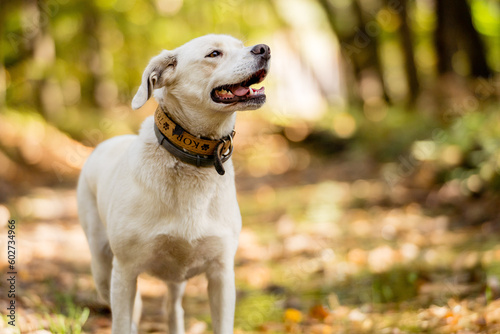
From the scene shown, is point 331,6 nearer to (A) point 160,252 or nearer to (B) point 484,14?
(B) point 484,14

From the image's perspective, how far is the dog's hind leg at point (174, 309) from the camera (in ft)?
12.2

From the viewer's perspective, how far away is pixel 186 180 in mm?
3100

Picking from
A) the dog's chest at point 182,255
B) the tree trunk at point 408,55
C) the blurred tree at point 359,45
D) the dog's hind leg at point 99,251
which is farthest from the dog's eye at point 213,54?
the blurred tree at point 359,45

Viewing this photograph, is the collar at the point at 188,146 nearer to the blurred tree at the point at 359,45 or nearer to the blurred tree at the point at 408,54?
the blurred tree at the point at 408,54

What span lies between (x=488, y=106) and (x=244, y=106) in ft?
22.4

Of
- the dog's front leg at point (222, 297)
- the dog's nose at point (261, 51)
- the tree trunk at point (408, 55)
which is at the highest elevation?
the tree trunk at point (408, 55)

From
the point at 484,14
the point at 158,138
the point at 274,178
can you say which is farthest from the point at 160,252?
the point at 484,14

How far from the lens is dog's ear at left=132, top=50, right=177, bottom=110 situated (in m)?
3.05

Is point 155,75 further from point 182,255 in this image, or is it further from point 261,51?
point 182,255

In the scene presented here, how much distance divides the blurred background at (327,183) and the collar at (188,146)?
1.38 metres

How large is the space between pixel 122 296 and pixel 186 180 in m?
0.80

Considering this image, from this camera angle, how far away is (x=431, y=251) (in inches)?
226

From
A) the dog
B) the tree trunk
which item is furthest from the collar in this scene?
the tree trunk

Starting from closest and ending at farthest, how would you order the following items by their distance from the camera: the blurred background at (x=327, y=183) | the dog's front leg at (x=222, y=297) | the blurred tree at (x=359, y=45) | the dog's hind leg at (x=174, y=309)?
the dog's front leg at (x=222, y=297) → the dog's hind leg at (x=174, y=309) → the blurred background at (x=327, y=183) → the blurred tree at (x=359, y=45)
